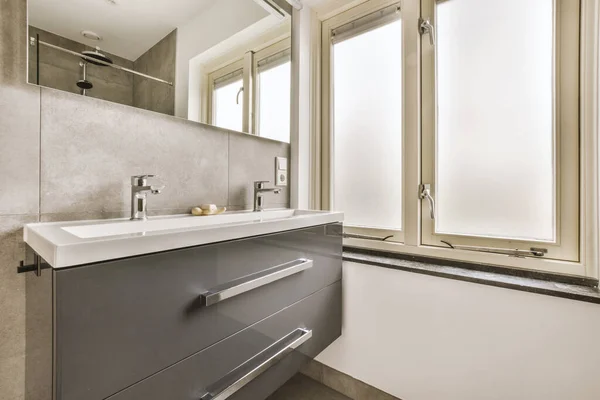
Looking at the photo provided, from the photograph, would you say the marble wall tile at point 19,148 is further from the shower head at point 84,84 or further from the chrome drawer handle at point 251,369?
the chrome drawer handle at point 251,369

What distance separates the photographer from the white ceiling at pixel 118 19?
87 centimetres

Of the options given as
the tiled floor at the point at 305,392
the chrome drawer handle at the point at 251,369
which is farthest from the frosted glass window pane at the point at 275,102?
the tiled floor at the point at 305,392

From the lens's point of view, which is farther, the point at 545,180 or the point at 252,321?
the point at 545,180

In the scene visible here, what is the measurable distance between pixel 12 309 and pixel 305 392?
125 cm

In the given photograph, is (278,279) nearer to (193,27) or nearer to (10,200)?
(10,200)

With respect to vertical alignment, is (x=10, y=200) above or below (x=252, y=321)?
above

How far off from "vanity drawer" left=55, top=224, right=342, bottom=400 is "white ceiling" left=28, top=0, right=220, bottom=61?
0.82m

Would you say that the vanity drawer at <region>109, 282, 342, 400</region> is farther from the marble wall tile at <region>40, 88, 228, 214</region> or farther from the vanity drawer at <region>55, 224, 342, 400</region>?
the marble wall tile at <region>40, 88, 228, 214</region>

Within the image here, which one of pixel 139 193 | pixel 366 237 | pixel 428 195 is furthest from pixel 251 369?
pixel 428 195

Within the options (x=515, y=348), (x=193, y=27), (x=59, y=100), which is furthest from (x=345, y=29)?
(x=515, y=348)

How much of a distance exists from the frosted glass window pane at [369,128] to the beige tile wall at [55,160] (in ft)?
2.77

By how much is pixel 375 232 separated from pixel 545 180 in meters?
0.71

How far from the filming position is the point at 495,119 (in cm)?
117

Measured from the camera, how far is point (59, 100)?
2.75 ft
